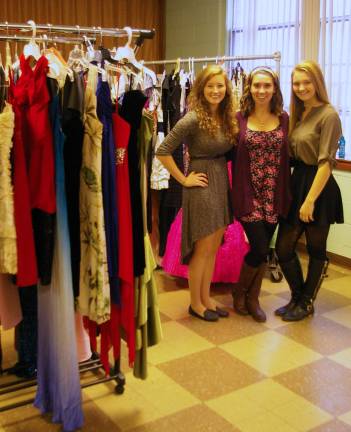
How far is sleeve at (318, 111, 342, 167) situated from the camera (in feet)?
9.53

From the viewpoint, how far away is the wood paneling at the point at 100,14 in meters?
4.86

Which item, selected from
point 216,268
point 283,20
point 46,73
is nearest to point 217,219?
→ point 216,268

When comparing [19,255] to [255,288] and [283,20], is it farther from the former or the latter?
[283,20]

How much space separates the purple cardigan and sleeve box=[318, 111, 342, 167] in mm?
195

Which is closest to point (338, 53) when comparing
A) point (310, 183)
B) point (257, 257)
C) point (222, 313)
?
point (310, 183)

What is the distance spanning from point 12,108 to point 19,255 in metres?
0.48

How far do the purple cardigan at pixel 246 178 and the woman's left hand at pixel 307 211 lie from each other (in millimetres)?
97

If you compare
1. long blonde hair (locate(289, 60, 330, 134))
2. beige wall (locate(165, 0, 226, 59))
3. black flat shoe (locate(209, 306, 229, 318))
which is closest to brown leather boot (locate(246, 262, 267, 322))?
black flat shoe (locate(209, 306, 229, 318))

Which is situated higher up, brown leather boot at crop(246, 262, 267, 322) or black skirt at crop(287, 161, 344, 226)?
black skirt at crop(287, 161, 344, 226)

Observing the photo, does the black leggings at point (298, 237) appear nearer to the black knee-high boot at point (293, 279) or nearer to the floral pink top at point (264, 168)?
the black knee-high boot at point (293, 279)

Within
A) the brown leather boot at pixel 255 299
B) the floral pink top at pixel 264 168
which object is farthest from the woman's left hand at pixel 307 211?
the brown leather boot at pixel 255 299

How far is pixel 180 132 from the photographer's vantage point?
294 centimetres

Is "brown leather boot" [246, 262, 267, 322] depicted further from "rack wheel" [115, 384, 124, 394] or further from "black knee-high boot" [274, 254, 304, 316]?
"rack wheel" [115, 384, 124, 394]

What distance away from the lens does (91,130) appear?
180 centimetres
